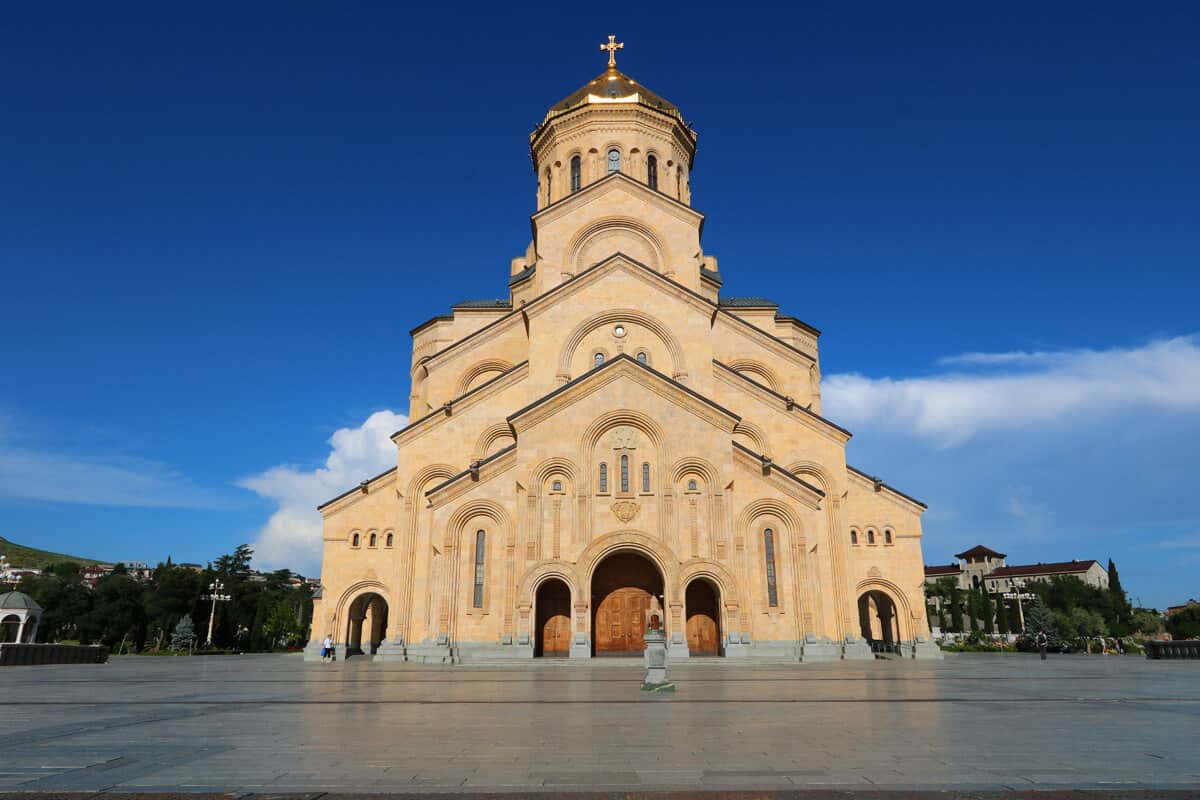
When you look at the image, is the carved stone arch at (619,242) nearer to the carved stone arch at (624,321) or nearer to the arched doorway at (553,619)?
the carved stone arch at (624,321)

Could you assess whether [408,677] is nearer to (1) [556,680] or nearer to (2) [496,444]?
(1) [556,680]

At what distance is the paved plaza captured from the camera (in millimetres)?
5797

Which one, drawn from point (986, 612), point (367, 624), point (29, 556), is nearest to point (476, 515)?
point (367, 624)

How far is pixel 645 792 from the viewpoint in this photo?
17.6ft

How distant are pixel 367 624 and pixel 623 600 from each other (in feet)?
46.2

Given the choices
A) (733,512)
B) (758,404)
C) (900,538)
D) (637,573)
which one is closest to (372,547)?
(637,573)

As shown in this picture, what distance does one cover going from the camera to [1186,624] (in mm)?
71312

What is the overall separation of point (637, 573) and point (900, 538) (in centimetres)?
1119

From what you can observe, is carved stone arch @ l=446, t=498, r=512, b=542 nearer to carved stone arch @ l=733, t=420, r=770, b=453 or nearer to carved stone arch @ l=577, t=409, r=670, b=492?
carved stone arch @ l=577, t=409, r=670, b=492

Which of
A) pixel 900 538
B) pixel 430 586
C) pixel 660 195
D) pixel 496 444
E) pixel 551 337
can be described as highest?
Result: pixel 660 195

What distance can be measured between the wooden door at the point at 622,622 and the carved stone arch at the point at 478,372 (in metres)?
11.7

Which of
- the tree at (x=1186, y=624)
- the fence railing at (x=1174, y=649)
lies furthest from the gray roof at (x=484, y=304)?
the tree at (x=1186, y=624)

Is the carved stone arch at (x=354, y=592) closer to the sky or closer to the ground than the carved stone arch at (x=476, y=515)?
closer to the ground

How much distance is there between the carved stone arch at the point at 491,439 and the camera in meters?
28.2
